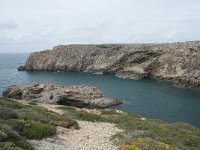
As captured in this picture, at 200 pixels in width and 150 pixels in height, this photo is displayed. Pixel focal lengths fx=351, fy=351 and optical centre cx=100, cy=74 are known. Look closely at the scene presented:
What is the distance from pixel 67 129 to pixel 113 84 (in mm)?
86794

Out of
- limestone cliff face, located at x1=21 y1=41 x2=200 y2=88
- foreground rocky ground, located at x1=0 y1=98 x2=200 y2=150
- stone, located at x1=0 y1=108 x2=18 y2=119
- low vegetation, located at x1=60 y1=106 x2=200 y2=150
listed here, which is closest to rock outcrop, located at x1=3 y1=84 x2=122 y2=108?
low vegetation, located at x1=60 y1=106 x2=200 y2=150

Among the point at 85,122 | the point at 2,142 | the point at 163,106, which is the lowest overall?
the point at 163,106

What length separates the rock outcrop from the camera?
69.8 m

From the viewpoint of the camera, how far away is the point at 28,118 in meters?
24.5

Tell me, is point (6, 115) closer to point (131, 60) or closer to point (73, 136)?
point (73, 136)

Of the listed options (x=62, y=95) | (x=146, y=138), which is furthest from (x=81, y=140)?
(x=62, y=95)

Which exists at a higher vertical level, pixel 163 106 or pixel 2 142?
pixel 2 142

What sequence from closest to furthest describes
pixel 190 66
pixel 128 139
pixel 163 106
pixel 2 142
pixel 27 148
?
pixel 2 142 → pixel 27 148 → pixel 128 139 → pixel 163 106 → pixel 190 66

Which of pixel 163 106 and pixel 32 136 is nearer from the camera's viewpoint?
pixel 32 136

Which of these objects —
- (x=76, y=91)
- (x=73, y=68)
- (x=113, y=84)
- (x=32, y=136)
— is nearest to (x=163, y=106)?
(x=76, y=91)

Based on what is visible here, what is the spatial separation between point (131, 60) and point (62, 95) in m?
78.0

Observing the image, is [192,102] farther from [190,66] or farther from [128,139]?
[128,139]

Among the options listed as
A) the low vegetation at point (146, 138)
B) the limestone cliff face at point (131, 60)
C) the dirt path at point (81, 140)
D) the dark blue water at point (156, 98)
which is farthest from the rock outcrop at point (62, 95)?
the dirt path at point (81, 140)

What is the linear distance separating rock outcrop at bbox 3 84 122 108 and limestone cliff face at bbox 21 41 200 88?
39244 mm
